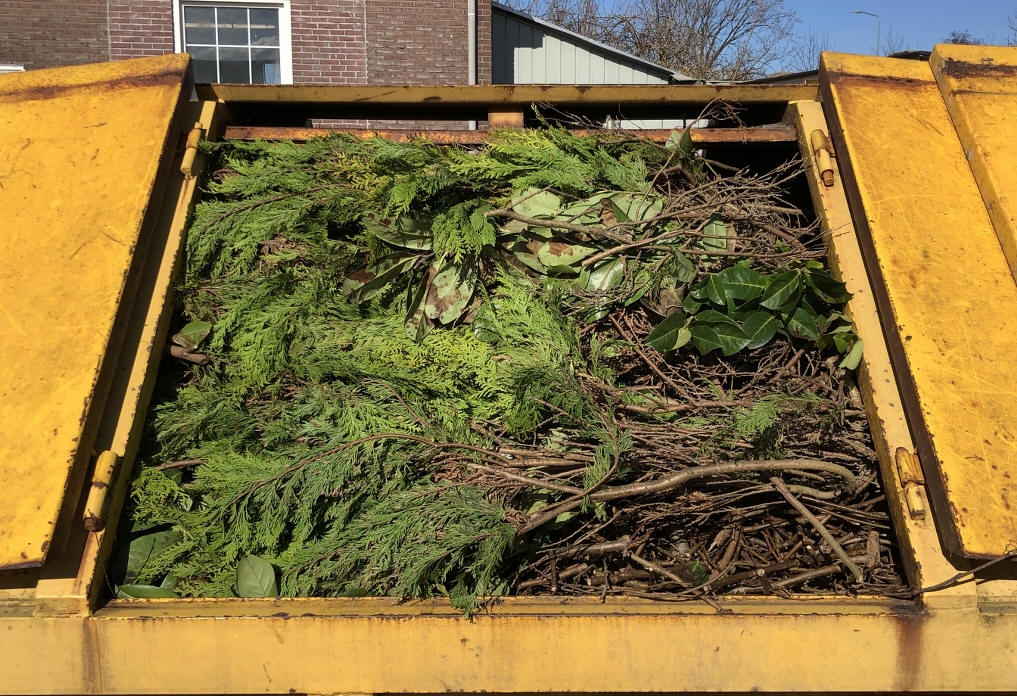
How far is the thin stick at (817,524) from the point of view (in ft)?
7.06

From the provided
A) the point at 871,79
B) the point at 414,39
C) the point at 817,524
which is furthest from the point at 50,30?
the point at 817,524

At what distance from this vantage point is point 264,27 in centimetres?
991

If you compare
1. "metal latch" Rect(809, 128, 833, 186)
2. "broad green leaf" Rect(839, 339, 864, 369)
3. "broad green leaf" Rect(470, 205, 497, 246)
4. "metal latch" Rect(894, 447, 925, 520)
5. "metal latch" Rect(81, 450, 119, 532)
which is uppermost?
"metal latch" Rect(809, 128, 833, 186)

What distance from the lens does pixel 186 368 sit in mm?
2547

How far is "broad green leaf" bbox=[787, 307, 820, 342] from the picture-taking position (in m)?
2.41

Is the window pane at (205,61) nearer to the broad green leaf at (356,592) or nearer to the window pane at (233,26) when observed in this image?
the window pane at (233,26)

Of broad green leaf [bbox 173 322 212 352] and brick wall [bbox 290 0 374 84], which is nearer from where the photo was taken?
broad green leaf [bbox 173 322 212 352]

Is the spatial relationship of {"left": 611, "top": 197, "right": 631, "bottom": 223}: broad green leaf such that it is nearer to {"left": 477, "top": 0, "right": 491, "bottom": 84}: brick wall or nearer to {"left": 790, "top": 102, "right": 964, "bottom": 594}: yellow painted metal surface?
{"left": 790, "top": 102, "right": 964, "bottom": 594}: yellow painted metal surface

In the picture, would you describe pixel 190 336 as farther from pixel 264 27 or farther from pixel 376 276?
pixel 264 27

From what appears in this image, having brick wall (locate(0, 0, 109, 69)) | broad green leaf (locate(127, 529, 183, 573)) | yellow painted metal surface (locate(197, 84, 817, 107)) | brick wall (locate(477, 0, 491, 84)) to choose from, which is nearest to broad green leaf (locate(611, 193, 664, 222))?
yellow painted metal surface (locate(197, 84, 817, 107))

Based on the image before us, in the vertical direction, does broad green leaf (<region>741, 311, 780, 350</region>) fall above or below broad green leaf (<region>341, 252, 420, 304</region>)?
below

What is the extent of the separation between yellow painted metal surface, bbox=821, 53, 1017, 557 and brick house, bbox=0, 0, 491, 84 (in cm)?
797

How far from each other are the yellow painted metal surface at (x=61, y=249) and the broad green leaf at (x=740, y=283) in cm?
175

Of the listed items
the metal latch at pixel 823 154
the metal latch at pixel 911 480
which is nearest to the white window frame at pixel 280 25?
the metal latch at pixel 823 154
